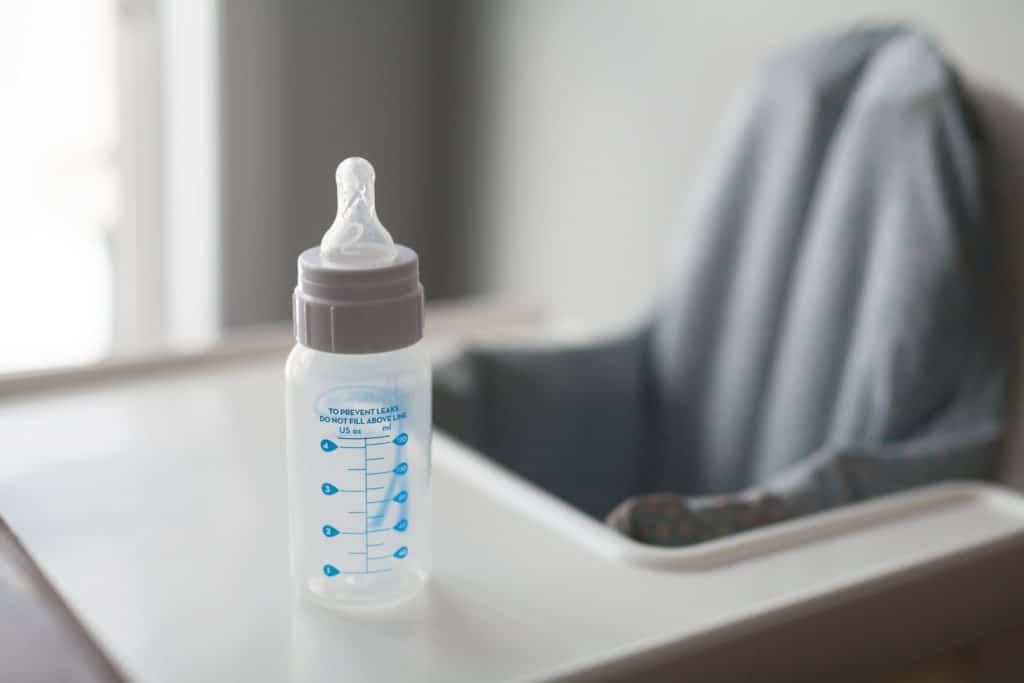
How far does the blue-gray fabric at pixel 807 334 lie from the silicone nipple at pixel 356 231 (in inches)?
13.1

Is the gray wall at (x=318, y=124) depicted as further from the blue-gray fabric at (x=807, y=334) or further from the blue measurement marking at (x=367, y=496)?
the blue measurement marking at (x=367, y=496)

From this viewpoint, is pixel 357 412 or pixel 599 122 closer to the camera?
pixel 357 412

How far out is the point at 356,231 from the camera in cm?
62

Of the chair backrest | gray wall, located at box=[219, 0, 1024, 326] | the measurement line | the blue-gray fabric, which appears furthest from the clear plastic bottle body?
gray wall, located at box=[219, 0, 1024, 326]

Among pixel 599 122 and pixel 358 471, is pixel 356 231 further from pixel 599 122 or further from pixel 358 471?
pixel 599 122

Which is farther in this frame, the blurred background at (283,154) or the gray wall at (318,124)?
the gray wall at (318,124)

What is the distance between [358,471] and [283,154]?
121 cm

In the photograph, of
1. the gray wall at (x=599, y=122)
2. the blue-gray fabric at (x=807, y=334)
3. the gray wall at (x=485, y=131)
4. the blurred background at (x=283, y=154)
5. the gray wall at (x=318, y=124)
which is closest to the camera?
the blue-gray fabric at (x=807, y=334)

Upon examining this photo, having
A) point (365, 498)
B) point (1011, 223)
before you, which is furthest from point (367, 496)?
point (1011, 223)

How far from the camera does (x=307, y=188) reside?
1.81 m

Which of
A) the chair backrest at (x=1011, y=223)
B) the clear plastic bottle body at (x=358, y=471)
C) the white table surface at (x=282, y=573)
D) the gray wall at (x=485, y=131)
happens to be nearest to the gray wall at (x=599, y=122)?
the gray wall at (x=485, y=131)

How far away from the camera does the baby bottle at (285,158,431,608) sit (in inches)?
24.0

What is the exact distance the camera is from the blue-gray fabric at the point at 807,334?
987 millimetres

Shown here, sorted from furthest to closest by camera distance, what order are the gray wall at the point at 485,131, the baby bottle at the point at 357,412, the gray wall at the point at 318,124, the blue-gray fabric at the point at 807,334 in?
the gray wall at the point at 318,124 → the gray wall at the point at 485,131 → the blue-gray fabric at the point at 807,334 → the baby bottle at the point at 357,412
